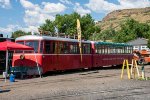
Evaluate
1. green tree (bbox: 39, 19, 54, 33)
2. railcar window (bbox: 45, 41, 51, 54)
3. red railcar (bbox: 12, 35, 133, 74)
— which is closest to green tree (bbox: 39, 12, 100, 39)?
green tree (bbox: 39, 19, 54, 33)

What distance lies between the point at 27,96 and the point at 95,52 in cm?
1840

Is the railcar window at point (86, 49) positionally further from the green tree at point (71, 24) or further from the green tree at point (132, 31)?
the green tree at point (132, 31)

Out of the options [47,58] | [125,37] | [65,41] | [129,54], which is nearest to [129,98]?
[47,58]

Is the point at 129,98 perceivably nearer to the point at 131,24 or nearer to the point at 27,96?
the point at 27,96

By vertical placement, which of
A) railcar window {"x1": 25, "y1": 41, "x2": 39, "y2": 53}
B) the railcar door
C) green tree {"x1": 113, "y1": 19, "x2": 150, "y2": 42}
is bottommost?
the railcar door

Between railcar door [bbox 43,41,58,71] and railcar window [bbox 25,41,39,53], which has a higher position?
railcar window [bbox 25,41,39,53]

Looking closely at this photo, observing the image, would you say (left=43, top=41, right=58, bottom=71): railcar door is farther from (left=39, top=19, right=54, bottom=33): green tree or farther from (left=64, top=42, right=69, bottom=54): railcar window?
(left=39, top=19, right=54, bottom=33): green tree

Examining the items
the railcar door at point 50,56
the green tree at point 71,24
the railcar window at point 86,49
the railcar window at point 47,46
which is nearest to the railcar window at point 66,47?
the railcar door at point 50,56

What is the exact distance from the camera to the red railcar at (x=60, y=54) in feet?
78.4

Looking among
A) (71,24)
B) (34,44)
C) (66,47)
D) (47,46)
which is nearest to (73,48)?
(66,47)

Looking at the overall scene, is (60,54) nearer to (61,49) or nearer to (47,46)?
(61,49)

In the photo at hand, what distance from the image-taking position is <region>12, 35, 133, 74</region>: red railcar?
23891mm

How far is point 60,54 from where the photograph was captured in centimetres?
2605

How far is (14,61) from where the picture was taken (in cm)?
2434
